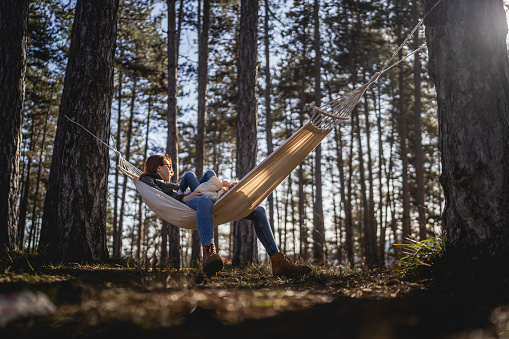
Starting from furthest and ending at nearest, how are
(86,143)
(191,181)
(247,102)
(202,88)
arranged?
(202,88), (247,102), (86,143), (191,181)

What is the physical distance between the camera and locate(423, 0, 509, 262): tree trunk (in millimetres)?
1681

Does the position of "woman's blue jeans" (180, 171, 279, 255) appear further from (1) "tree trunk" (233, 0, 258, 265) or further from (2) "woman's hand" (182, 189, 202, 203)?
(1) "tree trunk" (233, 0, 258, 265)

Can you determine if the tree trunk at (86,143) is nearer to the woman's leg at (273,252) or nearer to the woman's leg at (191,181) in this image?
the woman's leg at (191,181)

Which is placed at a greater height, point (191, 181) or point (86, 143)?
point (86, 143)

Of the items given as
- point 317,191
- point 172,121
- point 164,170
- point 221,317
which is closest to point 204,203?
point 164,170

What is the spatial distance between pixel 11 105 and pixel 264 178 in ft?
8.95

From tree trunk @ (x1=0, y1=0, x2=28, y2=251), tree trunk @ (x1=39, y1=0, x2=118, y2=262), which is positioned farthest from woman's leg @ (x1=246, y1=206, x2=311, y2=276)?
tree trunk @ (x1=0, y1=0, x2=28, y2=251)

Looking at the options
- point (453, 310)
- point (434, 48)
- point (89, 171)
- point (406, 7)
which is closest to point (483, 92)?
point (434, 48)

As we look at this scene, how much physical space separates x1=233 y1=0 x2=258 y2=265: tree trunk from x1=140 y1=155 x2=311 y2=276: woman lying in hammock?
5.66ft

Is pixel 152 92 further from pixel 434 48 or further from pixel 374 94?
pixel 434 48

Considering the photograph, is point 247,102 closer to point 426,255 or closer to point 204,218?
point 204,218

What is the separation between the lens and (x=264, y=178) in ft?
8.00

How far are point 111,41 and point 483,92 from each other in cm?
284

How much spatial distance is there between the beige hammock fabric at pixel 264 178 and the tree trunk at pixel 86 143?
17.3 inches
